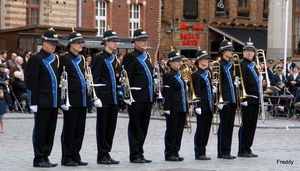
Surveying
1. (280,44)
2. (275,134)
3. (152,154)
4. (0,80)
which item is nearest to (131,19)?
(280,44)

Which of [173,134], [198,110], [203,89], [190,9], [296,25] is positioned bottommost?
[173,134]

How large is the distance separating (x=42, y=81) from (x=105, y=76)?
1160 millimetres

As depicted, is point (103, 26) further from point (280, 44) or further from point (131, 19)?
point (280, 44)

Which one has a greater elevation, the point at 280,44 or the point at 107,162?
the point at 280,44

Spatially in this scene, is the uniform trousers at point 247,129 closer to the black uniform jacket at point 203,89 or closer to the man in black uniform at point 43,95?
the black uniform jacket at point 203,89

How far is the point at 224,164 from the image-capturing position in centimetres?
1491

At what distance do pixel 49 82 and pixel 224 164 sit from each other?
330 centimetres

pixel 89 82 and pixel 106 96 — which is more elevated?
pixel 89 82

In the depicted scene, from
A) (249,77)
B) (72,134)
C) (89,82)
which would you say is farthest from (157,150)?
(72,134)

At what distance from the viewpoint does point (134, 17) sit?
44594 millimetres

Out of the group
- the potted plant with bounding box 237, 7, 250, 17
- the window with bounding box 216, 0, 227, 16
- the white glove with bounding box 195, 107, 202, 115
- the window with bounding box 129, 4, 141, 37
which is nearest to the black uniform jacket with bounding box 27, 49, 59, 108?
the white glove with bounding box 195, 107, 202, 115

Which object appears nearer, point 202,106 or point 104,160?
point 104,160

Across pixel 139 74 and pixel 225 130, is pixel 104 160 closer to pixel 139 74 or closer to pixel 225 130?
pixel 139 74

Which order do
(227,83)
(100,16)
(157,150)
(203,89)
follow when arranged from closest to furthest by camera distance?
(203,89), (227,83), (157,150), (100,16)
